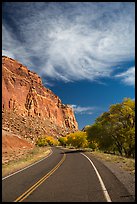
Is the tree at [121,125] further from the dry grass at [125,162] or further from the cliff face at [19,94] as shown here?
the cliff face at [19,94]

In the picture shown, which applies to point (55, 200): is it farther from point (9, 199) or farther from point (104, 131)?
point (104, 131)

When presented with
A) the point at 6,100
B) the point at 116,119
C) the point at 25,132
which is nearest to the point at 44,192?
the point at 116,119

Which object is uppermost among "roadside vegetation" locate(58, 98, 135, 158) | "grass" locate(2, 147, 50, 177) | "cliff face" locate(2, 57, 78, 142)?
"cliff face" locate(2, 57, 78, 142)

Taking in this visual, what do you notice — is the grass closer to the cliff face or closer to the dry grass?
the dry grass

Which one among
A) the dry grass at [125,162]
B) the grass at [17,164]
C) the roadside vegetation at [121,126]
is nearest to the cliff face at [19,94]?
the roadside vegetation at [121,126]

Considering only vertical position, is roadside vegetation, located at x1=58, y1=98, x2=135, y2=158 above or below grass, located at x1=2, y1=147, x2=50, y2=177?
above

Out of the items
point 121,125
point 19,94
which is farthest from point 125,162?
point 19,94

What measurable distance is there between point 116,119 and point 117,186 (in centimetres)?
3205

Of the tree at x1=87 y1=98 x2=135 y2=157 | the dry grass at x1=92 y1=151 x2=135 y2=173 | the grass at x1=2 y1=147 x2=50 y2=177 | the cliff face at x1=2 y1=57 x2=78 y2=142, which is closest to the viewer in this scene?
the dry grass at x1=92 y1=151 x2=135 y2=173

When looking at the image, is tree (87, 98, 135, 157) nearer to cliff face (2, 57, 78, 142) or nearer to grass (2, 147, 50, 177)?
grass (2, 147, 50, 177)

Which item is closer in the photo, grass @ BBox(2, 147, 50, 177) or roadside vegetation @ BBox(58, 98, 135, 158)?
grass @ BBox(2, 147, 50, 177)

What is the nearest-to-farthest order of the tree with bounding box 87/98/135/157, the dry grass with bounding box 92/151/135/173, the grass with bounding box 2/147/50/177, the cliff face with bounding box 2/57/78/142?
the dry grass with bounding box 92/151/135/173, the grass with bounding box 2/147/50/177, the tree with bounding box 87/98/135/157, the cliff face with bounding box 2/57/78/142

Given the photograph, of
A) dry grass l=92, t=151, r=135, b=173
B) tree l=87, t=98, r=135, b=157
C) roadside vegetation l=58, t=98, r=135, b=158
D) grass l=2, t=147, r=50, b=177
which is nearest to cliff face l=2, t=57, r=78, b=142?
roadside vegetation l=58, t=98, r=135, b=158

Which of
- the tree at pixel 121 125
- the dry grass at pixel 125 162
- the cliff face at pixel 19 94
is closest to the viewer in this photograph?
the dry grass at pixel 125 162
